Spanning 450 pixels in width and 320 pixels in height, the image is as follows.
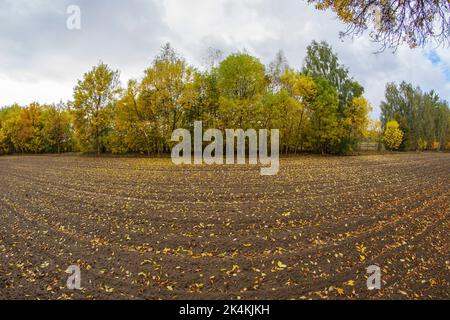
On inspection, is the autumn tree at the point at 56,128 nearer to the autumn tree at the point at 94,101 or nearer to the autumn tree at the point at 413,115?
the autumn tree at the point at 94,101

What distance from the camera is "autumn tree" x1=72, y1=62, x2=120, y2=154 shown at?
35.3 metres

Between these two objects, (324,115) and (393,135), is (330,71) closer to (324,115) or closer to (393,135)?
(324,115)

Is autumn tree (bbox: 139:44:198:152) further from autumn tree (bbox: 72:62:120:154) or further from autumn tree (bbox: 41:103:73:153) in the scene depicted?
autumn tree (bbox: 41:103:73:153)

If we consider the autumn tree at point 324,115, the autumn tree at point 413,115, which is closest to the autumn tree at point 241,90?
the autumn tree at point 324,115

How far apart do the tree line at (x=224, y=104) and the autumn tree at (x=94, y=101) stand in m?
0.12

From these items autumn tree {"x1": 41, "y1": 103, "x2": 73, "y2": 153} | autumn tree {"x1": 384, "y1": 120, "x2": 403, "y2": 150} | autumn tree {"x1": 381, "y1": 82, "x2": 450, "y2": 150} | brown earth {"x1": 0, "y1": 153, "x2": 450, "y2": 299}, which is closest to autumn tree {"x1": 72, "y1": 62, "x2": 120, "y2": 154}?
autumn tree {"x1": 41, "y1": 103, "x2": 73, "y2": 153}

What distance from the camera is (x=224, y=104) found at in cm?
3158

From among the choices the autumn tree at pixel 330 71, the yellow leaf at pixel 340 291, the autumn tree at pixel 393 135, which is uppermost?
the autumn tree at pixel 330 71

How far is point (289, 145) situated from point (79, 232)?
32.4 metres

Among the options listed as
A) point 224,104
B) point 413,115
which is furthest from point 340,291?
point 413,115

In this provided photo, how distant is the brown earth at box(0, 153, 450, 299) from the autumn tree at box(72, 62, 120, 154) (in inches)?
1003

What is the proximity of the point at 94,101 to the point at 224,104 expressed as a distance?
61.4ft

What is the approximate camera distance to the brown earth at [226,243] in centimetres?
489
